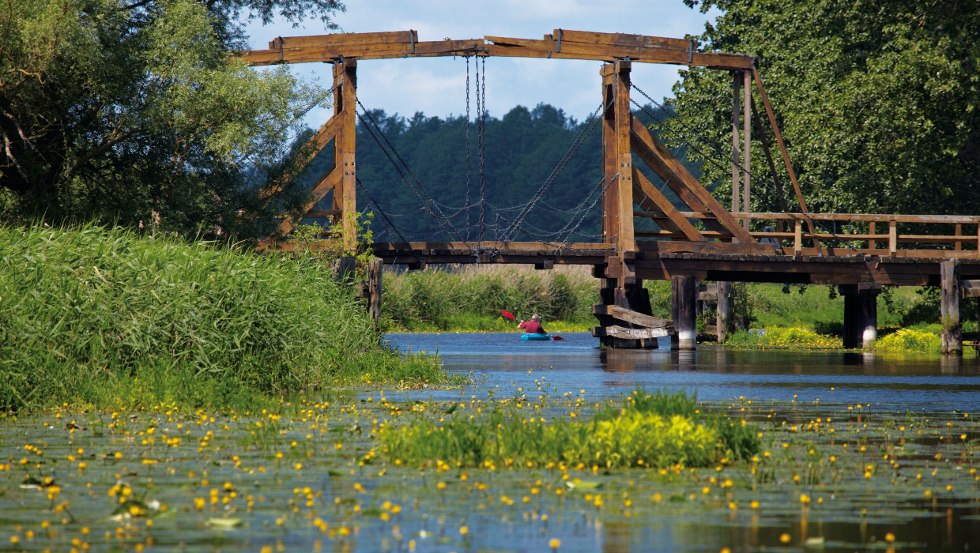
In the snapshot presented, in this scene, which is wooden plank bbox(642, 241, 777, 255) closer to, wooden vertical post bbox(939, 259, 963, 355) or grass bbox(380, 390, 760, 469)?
wooden vertical post bbox(939, 259, 963, 355)

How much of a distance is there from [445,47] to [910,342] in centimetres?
1471

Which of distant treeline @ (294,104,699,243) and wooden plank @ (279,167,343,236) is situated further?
distant treeline @ (294,104,699,243)

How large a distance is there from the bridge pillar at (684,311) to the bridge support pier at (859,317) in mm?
4661

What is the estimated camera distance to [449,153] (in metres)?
116

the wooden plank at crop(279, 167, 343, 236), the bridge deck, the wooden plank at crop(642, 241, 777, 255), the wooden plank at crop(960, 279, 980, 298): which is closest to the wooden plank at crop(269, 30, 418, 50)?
the wooden plank at crop(279, 167, 343, 236)

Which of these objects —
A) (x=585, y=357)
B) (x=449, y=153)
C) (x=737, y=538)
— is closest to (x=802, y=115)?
(x=585, y=357)

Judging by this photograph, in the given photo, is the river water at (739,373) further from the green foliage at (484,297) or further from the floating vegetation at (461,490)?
the green foliage at (484,297)

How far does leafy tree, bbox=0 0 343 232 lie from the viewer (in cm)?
2422

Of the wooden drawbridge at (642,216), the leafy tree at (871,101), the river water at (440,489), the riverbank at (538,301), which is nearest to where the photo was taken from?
the river water at (440,489)

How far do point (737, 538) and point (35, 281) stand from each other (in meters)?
10.1

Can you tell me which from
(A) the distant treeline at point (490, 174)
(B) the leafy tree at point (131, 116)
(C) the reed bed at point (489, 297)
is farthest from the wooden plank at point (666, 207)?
(A) the distant treeline at point (490, 174)

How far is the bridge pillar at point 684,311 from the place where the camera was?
35688mm

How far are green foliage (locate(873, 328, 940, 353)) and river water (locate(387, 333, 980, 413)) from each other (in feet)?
6.45

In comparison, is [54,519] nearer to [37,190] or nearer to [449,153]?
[37,190]
